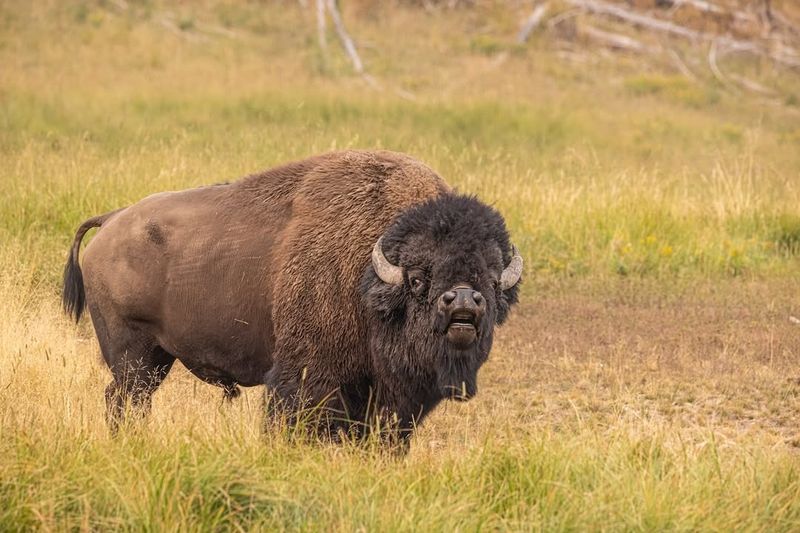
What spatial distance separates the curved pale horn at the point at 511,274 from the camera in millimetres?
6168

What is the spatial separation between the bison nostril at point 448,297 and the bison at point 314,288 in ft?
0.04

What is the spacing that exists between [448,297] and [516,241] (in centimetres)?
689

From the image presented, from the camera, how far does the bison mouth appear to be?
578 cm

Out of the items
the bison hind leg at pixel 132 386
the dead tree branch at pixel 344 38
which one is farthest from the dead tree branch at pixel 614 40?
the bison hind leg at pixel 132 386

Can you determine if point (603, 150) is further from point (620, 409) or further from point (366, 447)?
point (366, 447)

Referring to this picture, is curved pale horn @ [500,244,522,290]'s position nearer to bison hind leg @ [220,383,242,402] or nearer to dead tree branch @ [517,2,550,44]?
bison hind leg @ [220,383,242,402]

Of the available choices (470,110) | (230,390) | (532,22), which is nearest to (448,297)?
(230,390)

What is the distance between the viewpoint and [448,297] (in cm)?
577

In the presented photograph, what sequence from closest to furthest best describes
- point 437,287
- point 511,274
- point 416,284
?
point 437,287 → point 416,284 → point 511,274

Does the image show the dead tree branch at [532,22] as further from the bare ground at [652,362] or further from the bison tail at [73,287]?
the bison tail at [73,287]

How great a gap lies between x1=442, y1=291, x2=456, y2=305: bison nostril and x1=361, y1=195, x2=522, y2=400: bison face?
2cm

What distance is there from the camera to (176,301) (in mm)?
6895

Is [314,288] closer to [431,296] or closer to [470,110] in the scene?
[431,296]

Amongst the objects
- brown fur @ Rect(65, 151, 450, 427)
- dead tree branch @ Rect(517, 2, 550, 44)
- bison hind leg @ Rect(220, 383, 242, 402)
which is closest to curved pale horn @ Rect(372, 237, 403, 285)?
brown fur @ Rect(65, 151, 450, 427)
